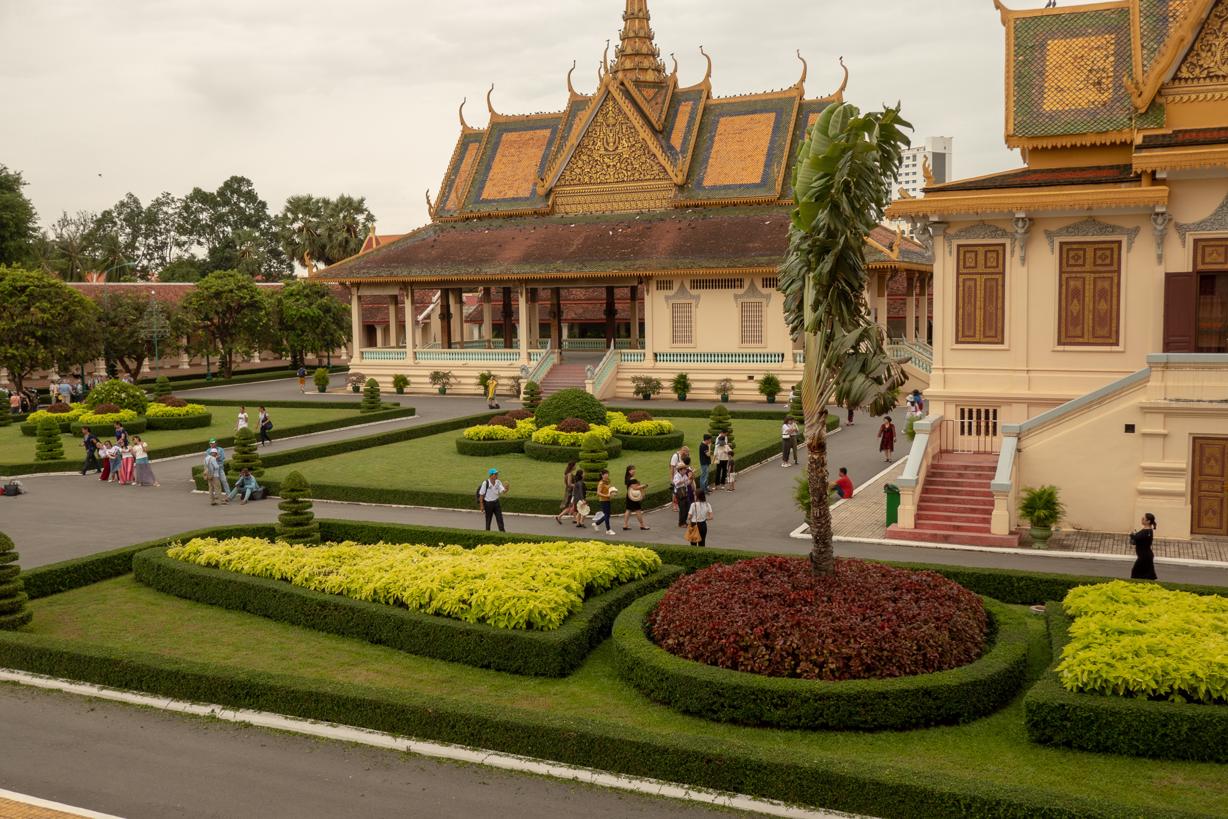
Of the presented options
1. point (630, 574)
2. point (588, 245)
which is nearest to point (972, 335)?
point (630, 574)

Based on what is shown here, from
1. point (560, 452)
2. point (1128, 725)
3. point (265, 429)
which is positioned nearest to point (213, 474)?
point (265, 429)

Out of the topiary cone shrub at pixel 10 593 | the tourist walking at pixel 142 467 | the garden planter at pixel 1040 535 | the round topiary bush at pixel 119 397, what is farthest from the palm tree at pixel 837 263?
the round topiary bush at pixel 119 397

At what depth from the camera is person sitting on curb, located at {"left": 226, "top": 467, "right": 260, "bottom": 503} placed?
24.4m

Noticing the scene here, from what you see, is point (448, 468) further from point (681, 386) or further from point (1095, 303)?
point (681, 386)

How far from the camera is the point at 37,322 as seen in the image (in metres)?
43.9

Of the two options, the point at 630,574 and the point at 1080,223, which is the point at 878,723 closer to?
the point at 630,574

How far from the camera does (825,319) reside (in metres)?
11.9

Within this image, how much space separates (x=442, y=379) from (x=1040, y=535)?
3338 cm

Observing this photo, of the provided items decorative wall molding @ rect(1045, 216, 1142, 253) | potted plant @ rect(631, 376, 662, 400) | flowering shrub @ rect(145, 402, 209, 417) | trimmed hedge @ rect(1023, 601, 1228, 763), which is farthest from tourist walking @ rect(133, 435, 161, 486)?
trimmed hedge @ rect(1023, 601, 1228, 763)

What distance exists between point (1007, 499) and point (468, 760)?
1269cm

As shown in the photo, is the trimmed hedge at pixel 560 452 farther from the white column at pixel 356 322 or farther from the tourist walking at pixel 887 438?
the white column at pixel 356 322

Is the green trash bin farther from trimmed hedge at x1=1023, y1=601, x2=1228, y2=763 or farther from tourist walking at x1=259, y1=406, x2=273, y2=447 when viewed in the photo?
tourist walking at x1=259, y1=406, x2=273, y2=447

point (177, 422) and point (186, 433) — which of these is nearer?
point (186, 433)

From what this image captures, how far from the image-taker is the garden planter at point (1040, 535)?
61.6 ft
